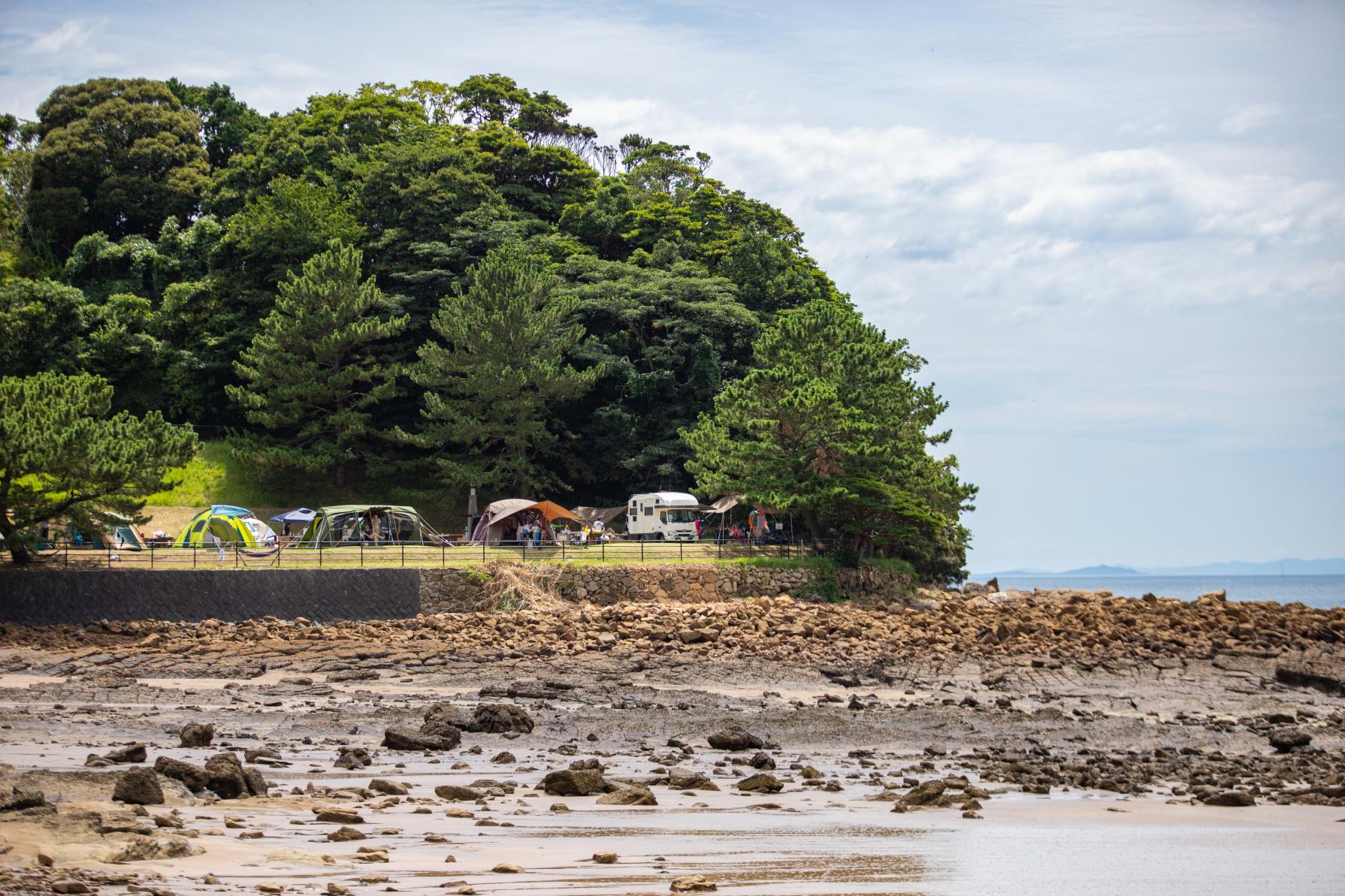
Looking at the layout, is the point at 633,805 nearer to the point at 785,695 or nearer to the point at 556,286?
the point at 785,695

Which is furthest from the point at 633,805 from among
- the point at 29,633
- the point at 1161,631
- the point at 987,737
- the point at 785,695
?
the point at 29,633

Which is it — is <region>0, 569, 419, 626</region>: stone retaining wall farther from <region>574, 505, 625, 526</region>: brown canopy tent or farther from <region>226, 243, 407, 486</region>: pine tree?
<region>574, 505, 625, 526</region>: brown canopy tent

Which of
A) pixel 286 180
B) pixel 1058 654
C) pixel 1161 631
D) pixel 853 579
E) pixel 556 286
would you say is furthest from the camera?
pixel 286 180

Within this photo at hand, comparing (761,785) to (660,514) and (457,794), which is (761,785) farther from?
(660,514)

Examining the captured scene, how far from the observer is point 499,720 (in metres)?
15.8

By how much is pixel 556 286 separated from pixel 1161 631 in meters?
30.9

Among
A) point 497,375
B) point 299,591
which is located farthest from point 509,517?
point 299,591

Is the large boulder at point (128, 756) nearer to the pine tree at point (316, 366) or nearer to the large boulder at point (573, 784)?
the large boulder at point (573, 784)

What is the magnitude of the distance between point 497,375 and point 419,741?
3247 centimetres

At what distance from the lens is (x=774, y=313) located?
5478 cm

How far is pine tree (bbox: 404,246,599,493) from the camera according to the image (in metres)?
45.8

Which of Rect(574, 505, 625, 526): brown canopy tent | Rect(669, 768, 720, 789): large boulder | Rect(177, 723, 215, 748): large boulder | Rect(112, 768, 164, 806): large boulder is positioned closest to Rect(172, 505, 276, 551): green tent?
Rect(574, 505, 625, 526): brown canopy tent

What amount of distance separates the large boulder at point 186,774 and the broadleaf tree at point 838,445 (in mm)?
28010

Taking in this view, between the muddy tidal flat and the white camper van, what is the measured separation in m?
15.6
